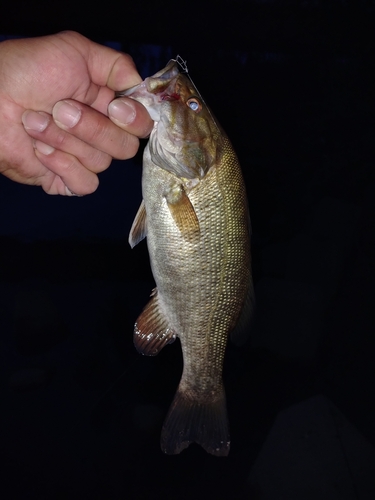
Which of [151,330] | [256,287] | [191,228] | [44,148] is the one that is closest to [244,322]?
[151,330]

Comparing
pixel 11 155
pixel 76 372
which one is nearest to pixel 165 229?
pixel 11 155

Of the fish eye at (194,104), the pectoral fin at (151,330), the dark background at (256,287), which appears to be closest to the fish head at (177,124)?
the fish eye at (194,104)

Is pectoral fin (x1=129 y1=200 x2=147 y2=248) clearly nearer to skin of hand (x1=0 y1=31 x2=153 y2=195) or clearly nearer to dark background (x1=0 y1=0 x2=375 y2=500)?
skin of hand (x1=0 y1=31 x2=153 y2=195)

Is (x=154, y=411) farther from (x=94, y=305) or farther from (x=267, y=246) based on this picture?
(x=267, y=246)

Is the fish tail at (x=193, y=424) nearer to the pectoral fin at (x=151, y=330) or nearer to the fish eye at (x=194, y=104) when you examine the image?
the pectoral fin at (x=151, y=330)

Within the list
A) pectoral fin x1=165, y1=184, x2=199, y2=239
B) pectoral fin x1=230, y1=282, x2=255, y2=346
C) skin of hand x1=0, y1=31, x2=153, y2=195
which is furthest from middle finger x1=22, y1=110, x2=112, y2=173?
pectoral fin x1=230, y1=282, x2=255, y2=346

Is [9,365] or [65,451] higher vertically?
[9,365]
